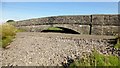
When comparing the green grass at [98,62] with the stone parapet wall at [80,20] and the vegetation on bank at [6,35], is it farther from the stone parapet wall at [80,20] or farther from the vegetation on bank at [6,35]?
the stone parapet wall at [80,20]

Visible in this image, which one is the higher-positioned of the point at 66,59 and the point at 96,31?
the point at 66,59

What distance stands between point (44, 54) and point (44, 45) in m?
1.93

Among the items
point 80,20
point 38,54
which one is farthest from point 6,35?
point 80,20

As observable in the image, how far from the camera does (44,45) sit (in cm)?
1186

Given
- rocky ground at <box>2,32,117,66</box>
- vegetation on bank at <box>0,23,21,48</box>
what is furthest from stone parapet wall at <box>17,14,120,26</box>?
rocky ground at <box>2,32,117,66</box>

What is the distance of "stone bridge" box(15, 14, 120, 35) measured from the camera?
20.6 m

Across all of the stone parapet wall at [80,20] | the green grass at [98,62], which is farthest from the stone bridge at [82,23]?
the green grass at [98,62]

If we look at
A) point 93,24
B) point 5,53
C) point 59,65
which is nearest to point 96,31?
point 93,24

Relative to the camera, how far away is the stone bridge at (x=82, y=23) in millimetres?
20641

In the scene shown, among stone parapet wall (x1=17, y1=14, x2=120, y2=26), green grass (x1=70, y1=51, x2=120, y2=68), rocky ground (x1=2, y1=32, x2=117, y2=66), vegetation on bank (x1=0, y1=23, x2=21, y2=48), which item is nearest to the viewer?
green grass (x1=70, y1=51, x2=120, y2=68)

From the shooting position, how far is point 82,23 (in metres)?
21.6

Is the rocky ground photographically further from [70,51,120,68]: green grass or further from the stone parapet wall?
the stone parapet wall

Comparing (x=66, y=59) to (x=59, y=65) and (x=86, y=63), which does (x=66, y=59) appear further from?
(x=86, y=63)

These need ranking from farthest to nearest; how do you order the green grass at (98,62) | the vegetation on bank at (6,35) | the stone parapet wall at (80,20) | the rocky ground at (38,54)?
the stone parapet wall at (80,20)
the vegetation on bank at (6,35)
the rocky ground at (38,54)
the green grass at (98,62)
